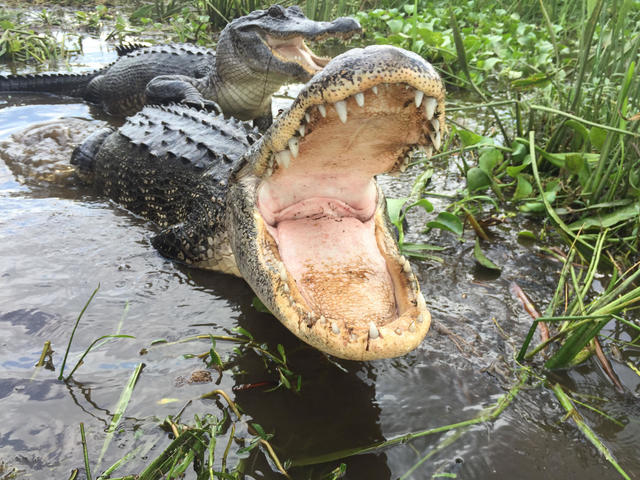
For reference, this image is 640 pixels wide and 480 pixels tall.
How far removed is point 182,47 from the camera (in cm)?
637

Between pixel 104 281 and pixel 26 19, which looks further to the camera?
pixel 26 19

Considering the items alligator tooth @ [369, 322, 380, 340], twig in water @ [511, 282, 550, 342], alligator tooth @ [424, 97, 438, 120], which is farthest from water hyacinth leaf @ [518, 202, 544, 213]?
alligator tooth @ [369, 322, 380, 340]

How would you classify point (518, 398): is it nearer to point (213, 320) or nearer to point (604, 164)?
point (213, 320)

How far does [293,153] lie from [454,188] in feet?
6.70

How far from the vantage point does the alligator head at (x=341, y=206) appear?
5.44ft

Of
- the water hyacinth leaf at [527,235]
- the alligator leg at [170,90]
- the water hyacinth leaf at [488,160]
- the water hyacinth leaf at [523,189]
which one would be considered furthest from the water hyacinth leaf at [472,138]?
the alligator leg at [170,90]

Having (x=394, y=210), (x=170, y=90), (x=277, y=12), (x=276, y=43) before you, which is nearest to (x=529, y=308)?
(x=394, y=210)

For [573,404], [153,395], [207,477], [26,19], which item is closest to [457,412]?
[573,404]

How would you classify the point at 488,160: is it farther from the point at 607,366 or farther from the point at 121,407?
the point at 121,407

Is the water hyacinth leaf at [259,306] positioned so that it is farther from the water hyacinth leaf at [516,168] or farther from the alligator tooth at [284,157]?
the water hyacinth leaf at [516,168]

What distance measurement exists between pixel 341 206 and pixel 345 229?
4.3 inches

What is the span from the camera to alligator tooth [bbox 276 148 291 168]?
1.97m

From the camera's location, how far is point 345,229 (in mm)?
2250

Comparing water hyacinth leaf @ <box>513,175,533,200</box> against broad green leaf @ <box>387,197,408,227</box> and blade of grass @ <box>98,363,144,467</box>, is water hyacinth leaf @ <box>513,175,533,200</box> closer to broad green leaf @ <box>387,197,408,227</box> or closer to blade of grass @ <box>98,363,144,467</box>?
broad green leaf @ <box>387,197,408,227</box>
